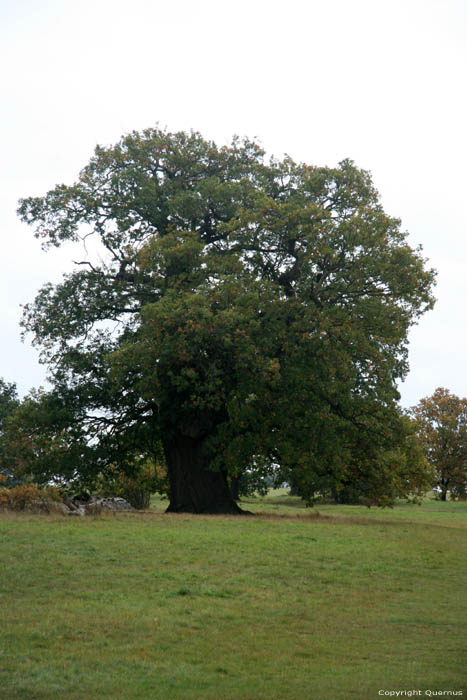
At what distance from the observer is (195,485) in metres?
32.1

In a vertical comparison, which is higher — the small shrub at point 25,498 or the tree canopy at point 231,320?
the tree canopy at point 231,320

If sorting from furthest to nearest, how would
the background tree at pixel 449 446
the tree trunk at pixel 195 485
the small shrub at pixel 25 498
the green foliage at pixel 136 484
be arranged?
the background tree at pixel 449 446, the green foliage at pixel 136 484, the tree trunk at pixel 195 485, the small shrub at pixel 25 498

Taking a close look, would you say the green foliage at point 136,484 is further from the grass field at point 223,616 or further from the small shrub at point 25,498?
the grass field at point 223,616

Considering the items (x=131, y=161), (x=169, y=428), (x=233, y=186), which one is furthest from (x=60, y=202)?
(x=169, y=428)

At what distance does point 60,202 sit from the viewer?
33.9 m

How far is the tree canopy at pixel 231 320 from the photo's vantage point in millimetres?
28344

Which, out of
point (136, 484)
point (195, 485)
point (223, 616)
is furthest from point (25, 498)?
point (223, 616)

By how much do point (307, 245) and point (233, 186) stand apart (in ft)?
16.0

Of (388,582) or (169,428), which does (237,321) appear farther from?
(388,582)

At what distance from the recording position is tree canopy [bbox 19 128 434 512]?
28344 millimetres

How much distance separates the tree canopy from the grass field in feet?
28.4

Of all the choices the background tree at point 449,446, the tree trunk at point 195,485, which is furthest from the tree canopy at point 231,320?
the background tree at point 449,446

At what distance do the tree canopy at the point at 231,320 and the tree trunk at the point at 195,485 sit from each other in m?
0.06

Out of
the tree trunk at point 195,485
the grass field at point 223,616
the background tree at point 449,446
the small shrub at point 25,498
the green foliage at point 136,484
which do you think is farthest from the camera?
the background tree at point 449,446
